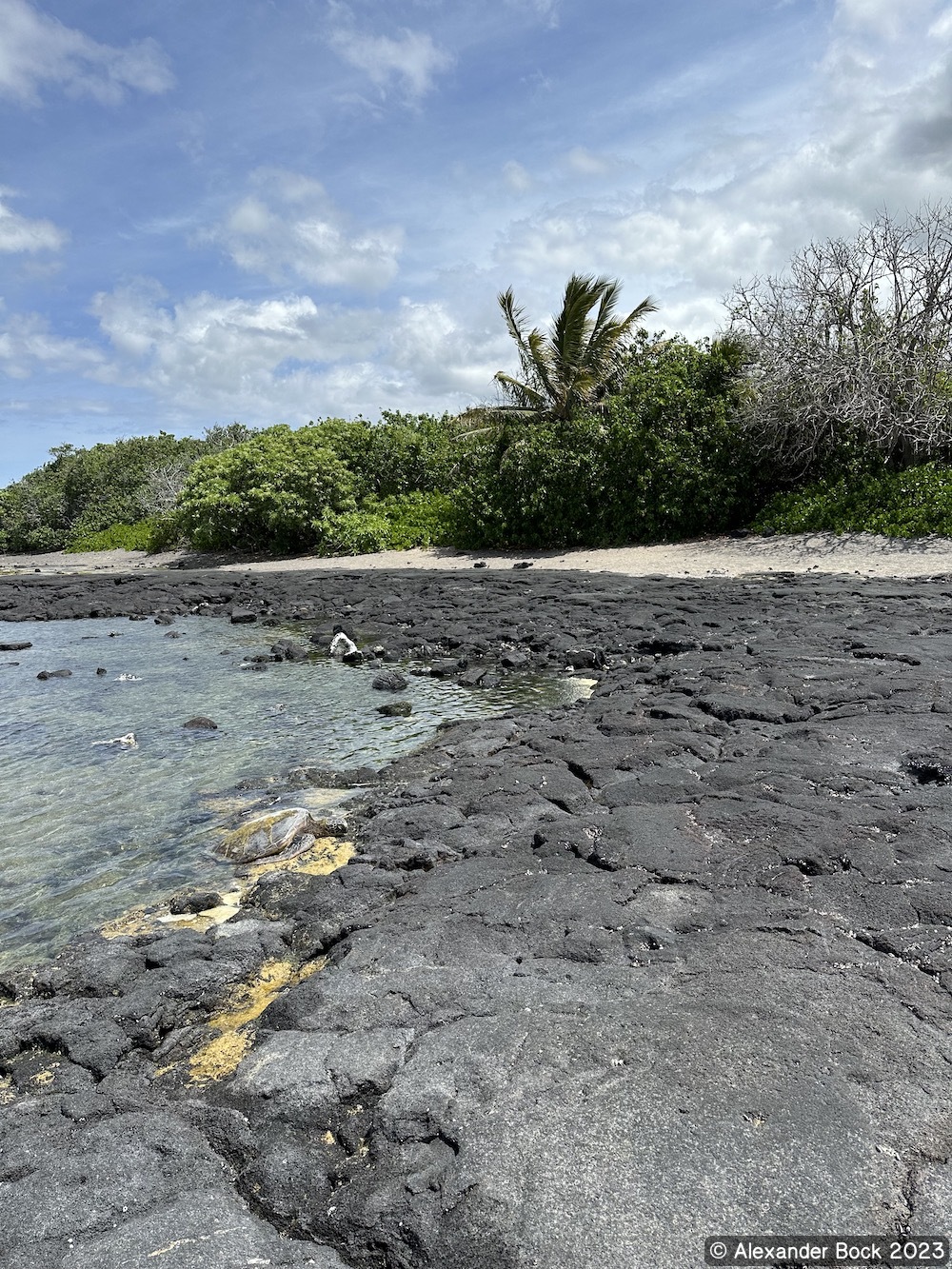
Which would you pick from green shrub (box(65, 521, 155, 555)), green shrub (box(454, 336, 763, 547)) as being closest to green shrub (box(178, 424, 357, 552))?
green shrub (box(454, 336, 763, 547))

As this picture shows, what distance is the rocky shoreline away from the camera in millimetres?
2361

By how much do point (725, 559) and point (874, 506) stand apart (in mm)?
3380

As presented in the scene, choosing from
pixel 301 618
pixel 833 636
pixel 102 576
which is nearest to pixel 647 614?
pixel 833 636

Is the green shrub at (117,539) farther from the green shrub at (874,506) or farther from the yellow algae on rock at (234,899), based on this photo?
the yellow algae on rock at (234,899)

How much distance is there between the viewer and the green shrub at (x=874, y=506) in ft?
56.9

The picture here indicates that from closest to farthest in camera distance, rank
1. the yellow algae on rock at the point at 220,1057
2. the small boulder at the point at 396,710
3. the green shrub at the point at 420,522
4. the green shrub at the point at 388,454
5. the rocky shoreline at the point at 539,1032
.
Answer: the rocky shoreline at the point at 539,1032 → the yellow algae on rock at the point at 220,1057 → the small boulder at the point at 396,710 → the green shrub at the point at 420,522 → the green shrub at the point at 388,454

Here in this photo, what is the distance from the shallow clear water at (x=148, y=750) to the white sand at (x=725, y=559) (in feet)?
28.2

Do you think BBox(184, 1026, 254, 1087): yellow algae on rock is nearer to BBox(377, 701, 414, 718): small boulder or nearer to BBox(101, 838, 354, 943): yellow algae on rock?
BBox(101, 838, 354, 943): yellow algae on rock

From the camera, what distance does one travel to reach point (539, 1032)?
312 cm

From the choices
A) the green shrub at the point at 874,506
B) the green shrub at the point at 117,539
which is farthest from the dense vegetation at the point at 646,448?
the green shrub at the point at 117,539

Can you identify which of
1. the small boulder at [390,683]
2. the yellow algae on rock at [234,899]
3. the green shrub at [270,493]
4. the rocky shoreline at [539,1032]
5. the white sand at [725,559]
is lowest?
the yellow algae on rock at [234,899]

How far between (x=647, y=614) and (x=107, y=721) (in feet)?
23.7

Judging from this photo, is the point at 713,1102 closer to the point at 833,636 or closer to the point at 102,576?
the point at 833,636

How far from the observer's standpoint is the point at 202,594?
64.4ft
